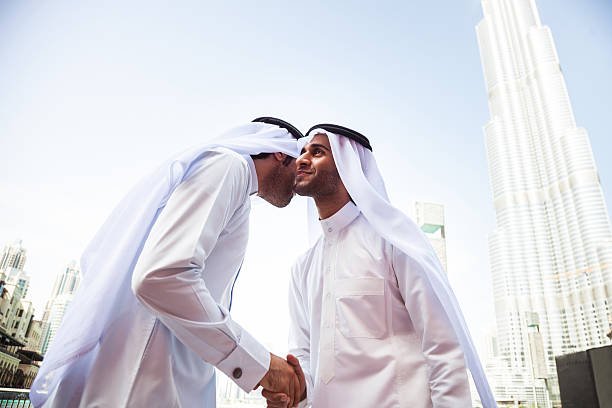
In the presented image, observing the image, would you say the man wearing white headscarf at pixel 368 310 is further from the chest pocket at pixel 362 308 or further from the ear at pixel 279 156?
the ear at pixel 279 156

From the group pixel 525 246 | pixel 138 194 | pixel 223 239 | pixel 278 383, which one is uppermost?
pixel 525 246

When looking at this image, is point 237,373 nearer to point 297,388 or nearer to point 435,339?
point 297,388

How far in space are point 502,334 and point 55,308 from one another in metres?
13.2

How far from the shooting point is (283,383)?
90 centimetres

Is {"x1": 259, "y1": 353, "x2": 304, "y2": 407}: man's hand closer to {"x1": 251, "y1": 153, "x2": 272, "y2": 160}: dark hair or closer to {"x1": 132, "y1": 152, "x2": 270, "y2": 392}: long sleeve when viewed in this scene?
{"x1": 132, "y1": 152, "x2": 270, "y2": 392}: long sleeve

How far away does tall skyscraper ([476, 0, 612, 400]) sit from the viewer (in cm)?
1238

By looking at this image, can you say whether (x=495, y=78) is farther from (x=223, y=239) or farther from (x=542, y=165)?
(x=223, y=239)

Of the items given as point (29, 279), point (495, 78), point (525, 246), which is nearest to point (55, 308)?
point (29, 279)

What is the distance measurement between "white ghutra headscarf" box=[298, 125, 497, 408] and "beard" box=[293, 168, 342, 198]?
7 centimetres

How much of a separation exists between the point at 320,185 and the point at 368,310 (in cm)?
57

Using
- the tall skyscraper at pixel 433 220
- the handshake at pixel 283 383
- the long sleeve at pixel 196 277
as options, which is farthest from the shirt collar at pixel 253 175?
the tall skyscraper at pixel 433 220

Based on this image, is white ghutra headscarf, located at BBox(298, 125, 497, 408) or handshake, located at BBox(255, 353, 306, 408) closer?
handshake, located at BBox(255, 353, 306, 408)

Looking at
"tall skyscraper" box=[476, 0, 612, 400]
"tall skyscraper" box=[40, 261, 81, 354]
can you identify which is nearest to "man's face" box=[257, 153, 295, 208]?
"tall skyscraper" box=[40, 261, 81, 354]

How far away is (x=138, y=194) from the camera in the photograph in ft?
3.29
